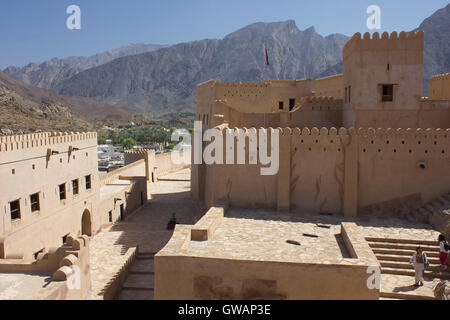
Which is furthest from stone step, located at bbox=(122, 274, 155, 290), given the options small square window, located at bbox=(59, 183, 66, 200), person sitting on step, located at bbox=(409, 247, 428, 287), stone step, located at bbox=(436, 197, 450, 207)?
stone step, located at bbox=(436, 197, 450, 207)

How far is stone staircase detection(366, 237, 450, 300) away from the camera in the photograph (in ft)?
28.9

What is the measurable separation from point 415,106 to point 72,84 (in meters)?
186

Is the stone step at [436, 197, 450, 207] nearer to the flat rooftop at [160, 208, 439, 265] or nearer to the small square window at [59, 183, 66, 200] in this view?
the flat rooftop at [160, 208, 439, 265]

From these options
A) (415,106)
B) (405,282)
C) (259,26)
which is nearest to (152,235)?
(405,282)

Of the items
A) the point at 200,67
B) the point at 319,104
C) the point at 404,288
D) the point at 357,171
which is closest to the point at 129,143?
the point at 319,104

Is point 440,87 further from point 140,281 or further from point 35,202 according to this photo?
point 35,202

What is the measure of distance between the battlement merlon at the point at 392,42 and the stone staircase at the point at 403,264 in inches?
292

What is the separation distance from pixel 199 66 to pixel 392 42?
521 feet

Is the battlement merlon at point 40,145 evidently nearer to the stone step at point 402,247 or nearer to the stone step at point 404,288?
the stone step at point 402,247

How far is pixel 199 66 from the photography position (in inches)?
6644

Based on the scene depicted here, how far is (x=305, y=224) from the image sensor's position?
38.9ft

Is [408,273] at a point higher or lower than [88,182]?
lower

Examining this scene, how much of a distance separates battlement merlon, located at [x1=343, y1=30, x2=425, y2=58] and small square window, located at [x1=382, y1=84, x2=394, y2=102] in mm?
1297

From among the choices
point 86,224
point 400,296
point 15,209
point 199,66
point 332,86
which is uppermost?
point 199,66
